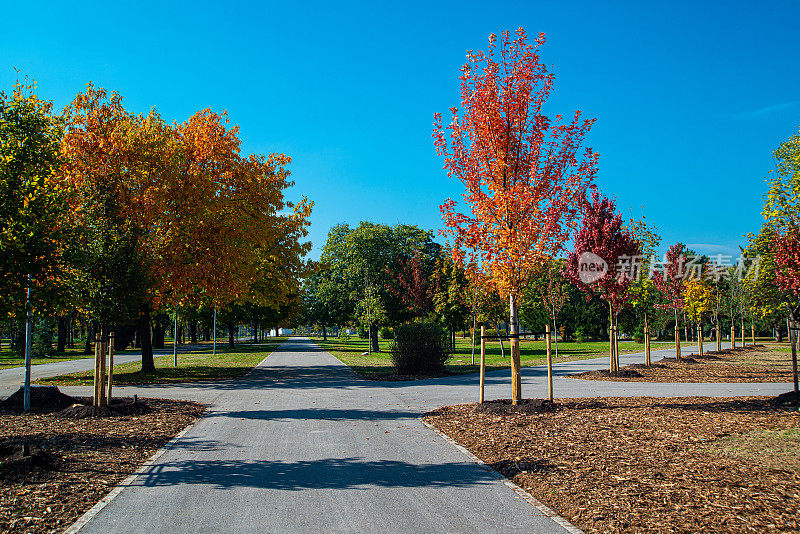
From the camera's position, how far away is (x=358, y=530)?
4.41 metres

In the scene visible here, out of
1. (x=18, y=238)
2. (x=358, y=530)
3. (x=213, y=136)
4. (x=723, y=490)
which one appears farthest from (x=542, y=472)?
(x=213, y=136)

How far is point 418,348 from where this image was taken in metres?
18.6

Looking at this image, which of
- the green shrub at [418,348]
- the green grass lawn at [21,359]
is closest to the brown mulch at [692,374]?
the green shrub at [418,348]

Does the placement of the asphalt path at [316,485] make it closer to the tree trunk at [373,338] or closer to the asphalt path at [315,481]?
the asphalt path at [315,481]

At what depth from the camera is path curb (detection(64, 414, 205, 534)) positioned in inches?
180

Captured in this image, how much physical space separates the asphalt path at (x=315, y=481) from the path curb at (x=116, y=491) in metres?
0.07

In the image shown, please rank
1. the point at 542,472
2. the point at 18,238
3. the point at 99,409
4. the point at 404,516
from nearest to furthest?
the point at 404,516, the point at 542,472, the point at 18,238, the point at 99,409

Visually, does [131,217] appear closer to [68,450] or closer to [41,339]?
[68,450]

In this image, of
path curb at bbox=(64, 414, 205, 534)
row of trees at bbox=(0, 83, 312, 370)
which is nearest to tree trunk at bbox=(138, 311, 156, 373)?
row of trees at bbox=(0, 83, 312, 370)

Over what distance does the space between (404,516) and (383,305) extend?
1109 inches

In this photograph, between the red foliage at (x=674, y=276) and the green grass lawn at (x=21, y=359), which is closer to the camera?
the red foliage at (x=674, y=276)

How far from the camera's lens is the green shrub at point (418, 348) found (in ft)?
60.9

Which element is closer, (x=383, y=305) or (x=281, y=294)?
(x=281, y=294)

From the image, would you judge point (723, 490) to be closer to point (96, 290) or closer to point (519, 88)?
point (519, 88)
